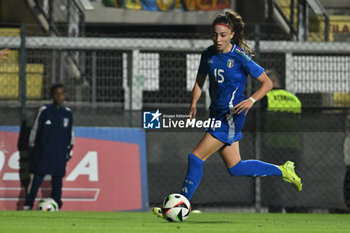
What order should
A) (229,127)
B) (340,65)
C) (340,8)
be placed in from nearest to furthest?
(229,127) → (340,65) → (340,8)

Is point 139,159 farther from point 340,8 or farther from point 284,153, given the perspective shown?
point 340,8

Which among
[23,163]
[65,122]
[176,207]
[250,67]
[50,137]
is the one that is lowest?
[176,207]

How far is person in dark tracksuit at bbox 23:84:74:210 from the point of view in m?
13.3

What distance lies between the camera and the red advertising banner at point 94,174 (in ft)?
44.3

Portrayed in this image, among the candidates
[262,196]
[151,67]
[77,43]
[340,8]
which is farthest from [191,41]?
[340,8]

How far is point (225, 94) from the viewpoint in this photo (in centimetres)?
895

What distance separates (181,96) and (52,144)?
8.02ft

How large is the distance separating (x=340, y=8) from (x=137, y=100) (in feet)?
25.4

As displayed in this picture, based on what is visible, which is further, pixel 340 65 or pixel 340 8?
pixel 340 8

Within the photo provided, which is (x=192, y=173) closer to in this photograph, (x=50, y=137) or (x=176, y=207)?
(x=176, y=207)

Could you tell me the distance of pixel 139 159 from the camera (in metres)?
13.7

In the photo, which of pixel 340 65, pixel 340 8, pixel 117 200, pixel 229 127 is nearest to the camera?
pixel 229 127

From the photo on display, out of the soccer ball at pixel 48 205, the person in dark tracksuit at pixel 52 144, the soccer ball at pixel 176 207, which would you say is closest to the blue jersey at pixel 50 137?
the person in dark tracksuit at pixel 52 144

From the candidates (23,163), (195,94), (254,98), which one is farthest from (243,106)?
(23,163)
